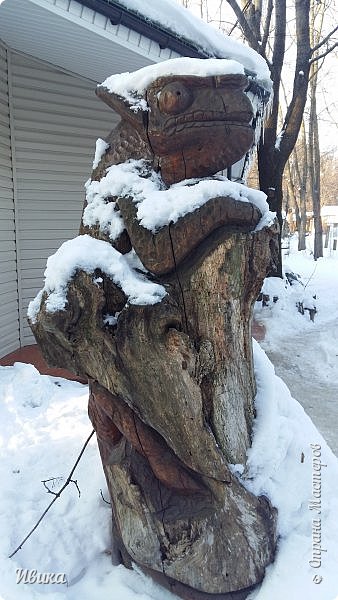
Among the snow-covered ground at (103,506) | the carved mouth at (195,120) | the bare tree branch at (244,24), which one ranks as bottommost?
the snow-covered ground at (103,506)

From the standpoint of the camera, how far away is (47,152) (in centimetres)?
512

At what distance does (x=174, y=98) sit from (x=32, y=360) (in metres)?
3.75

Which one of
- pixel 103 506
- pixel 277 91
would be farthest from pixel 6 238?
pixel 277 91

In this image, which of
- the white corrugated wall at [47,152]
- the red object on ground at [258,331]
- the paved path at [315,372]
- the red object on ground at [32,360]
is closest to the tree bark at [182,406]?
the paved path at [315,372]

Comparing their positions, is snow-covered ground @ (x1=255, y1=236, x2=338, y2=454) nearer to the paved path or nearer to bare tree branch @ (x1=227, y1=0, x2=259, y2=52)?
the paved path

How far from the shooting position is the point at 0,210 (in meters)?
4.73

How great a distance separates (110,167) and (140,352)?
85 centimetres

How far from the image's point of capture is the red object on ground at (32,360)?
15.1 ft

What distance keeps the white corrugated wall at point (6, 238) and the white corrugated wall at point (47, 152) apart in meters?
0.09

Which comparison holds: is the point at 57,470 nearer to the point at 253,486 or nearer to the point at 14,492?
the point at 14,492

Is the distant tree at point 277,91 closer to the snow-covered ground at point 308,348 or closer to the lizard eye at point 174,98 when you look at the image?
the snow-covered ground at point 308,348

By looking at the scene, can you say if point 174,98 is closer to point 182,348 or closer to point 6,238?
point 182,348

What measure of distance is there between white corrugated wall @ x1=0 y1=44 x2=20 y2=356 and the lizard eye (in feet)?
11.4

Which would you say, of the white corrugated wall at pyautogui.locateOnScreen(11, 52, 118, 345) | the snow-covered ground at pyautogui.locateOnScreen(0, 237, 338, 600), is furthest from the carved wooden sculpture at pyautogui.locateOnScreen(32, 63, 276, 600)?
the white corrugated wall at pyautogui.locateOnScreen(11, 52, 118, 345)
